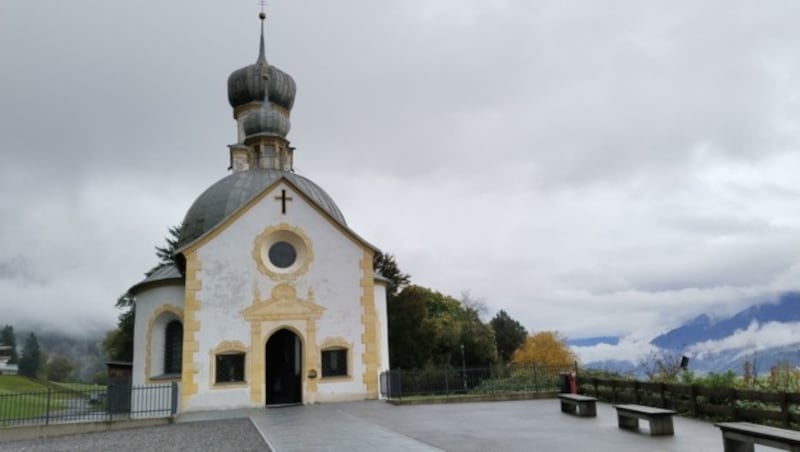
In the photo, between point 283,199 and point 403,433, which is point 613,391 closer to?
point 403,433

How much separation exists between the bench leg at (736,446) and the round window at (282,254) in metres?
16.3

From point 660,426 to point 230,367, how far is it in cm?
1441

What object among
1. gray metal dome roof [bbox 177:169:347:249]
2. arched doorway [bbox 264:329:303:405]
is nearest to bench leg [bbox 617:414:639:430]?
arched doorway [bbox 264:329:303:405]

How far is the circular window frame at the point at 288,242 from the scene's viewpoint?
73.8ft

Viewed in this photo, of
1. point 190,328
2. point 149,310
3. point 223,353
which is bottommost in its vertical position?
point 223,353

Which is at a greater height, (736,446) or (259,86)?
(259,86)

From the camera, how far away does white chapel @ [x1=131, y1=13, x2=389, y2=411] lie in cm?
2152

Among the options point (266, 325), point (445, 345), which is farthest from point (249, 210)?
point (445, 345)

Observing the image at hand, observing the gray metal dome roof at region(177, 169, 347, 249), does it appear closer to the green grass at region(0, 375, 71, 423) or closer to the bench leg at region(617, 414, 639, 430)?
the green grass at region(0, 375, 71, 423)

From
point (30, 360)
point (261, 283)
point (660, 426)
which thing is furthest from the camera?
point (30, 360)

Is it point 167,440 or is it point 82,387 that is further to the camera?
point 82,387

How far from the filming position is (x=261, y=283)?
877 inches

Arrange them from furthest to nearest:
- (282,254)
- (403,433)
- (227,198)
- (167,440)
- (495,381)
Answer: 1. (227,198)
2. (495,381)
3. (282,254)
4. (167,440)
5. (403,433)

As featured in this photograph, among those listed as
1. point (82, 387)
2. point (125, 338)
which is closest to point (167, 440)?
point (125, 338)
